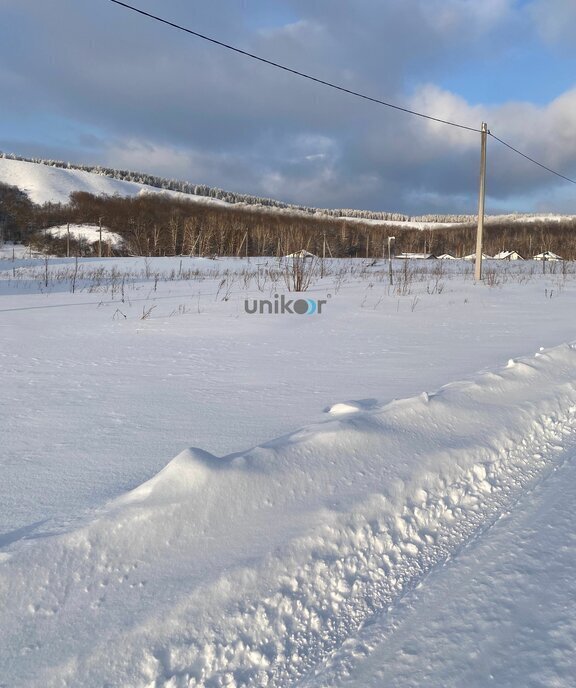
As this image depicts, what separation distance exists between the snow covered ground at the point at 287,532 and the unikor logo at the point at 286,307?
4.84 meters

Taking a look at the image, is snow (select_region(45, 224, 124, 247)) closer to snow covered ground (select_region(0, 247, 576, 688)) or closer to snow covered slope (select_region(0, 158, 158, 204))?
snow covered slope (select_region(0, 158, 158, 204))

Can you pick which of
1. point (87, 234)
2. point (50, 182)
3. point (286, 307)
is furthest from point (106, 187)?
point (286, 307)

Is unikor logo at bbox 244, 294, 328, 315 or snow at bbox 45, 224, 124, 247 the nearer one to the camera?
unikor logo at bbox 244, 294, 328, 315

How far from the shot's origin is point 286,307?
29.0ft

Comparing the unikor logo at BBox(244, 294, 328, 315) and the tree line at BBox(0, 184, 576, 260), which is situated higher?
the tree line at BBox(0, 184, 576, 260)

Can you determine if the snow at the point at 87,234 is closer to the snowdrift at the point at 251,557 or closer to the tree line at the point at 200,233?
the tree line at the point at 200,233

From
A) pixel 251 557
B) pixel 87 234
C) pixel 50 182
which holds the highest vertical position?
pixel 50 182

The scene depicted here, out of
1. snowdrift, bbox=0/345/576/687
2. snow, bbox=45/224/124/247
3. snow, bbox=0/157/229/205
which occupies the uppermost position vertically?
snow, bbox=0/157/229/205

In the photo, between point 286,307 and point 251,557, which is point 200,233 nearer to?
point 286,307

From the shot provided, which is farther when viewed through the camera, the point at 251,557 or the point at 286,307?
the point at 286,307

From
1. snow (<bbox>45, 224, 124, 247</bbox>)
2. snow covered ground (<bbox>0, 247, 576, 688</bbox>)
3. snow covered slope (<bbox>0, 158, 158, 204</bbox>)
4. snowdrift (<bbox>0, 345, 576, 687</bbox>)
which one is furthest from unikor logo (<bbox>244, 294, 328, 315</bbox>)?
snow covered slope (<bbox>0, 158, 158, 204</bbox>)

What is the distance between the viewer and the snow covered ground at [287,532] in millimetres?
1128

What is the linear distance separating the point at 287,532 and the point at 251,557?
0.16 m

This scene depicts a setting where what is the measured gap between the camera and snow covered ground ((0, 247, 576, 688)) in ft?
3.70
